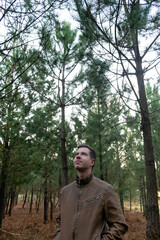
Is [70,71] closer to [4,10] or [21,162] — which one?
[21,162]

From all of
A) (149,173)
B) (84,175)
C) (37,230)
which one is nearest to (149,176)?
(149,173)

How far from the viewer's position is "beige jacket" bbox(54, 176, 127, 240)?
5.27 ft

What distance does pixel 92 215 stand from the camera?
65.2 inches

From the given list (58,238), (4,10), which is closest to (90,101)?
(4,10)

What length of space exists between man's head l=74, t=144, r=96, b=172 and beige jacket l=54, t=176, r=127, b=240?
15 centimetres

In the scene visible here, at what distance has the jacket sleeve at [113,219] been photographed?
1.56 metres

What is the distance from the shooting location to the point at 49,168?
8.01 m

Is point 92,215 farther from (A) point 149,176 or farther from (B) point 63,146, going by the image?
(B) point 63,146

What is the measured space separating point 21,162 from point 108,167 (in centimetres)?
841

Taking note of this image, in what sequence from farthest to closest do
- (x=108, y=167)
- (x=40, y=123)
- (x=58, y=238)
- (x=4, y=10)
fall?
1. (x=108, y=167)
2. (x=40, y=123)
3. (x=4, y=10)
4. (x=58, y=238)

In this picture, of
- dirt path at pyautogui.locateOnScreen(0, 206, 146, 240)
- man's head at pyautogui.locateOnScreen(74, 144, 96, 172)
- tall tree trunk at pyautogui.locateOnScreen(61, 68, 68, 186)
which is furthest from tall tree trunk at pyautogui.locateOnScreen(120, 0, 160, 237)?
tall tree trunk at pyautogui.locateOnScreen(61, 68, 68, 186)

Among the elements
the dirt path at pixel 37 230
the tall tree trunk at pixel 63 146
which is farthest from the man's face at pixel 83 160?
the tall tree trunk at pixel 63 146

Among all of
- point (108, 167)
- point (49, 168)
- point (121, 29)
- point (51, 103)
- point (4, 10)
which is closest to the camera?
point (4, 10)

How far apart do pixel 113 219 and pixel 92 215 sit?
19 centimetres
